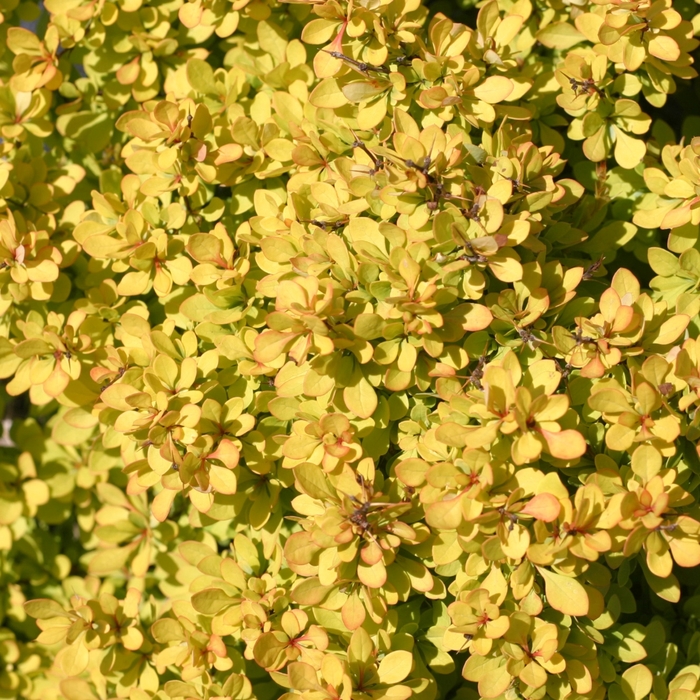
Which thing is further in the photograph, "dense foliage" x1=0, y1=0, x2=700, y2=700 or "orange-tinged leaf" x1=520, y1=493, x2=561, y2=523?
"dense foliage" x1=0, y1=0, x2=700, y2=700

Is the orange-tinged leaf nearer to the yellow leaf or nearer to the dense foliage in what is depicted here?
the dense foliage

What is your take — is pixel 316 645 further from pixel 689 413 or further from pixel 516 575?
pixel 689 413

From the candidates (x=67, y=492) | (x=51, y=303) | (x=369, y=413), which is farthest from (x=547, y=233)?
(x=67, y=492)

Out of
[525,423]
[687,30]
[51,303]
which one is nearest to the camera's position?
[525,423]

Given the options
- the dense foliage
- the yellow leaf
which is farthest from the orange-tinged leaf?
the yellow leaf

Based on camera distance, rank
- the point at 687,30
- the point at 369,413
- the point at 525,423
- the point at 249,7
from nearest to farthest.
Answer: the point at 525,423
the point at 369,413
the point at 687,30
the point at 249,7

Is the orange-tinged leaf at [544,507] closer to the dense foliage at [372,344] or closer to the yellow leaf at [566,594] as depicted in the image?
the dense foliage at [372,344]

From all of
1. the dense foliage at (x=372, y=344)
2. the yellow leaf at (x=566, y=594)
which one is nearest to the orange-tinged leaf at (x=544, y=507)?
the dense foliage at (x=372, y=344)

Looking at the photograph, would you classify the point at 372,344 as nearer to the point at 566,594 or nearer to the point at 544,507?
the point at 544,507

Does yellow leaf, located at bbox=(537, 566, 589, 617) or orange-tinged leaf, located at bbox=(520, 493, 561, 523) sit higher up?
orange-tinged leaf, located at bbox=(520, 493, 561, 523)
